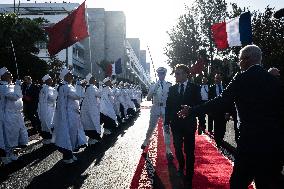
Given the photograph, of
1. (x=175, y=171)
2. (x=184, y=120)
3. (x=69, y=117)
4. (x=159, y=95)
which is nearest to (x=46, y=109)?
(x=69, y=117)

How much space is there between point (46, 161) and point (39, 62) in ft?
87.2

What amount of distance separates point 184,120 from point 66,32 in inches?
208

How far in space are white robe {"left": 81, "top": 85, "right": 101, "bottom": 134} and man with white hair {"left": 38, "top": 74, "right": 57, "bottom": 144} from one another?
3.31 feet

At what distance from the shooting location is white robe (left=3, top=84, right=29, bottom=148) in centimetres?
940

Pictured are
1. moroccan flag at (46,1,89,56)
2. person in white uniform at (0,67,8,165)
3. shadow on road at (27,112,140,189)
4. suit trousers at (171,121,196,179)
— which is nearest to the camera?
suit trousers at (171,121,196,179)

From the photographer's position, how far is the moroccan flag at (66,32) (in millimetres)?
11156

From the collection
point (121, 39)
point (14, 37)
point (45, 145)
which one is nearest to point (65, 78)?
point (45, 145)

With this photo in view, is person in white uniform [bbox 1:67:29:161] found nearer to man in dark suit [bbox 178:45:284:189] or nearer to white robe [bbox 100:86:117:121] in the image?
white robe [bbox 100:86:117:121]

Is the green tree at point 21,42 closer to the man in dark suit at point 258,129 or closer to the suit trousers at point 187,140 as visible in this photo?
the suit trousers at point 187,140

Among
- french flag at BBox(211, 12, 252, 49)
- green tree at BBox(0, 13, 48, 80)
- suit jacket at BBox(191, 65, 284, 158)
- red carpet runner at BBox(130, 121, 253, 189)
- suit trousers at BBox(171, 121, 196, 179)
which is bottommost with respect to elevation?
red carpet runner at BBox(130, 121, 253, 189)

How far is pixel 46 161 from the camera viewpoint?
948 centimetres

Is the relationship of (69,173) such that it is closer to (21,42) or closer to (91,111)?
(91,111)

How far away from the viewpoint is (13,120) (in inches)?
376

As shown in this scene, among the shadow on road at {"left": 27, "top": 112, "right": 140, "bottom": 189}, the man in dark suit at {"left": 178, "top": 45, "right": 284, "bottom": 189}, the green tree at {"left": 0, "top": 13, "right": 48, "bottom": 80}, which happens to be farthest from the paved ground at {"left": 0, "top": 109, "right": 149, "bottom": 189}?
the green tree at {"left": 0, "top": 13, "right": 48, "bottom": 80}
